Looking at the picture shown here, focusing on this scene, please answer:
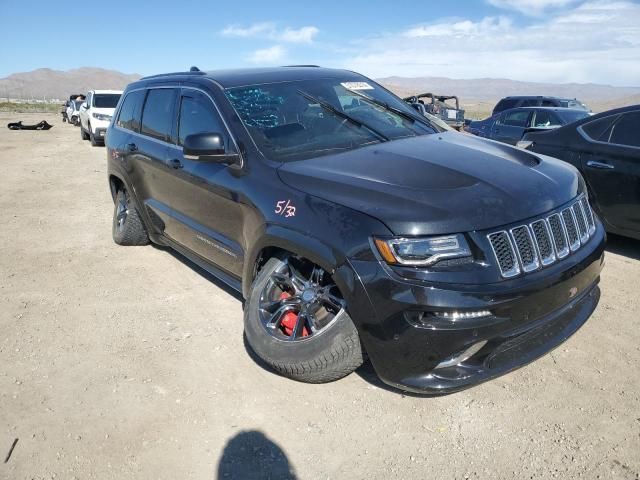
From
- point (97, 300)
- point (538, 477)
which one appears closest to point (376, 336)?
point (538, 477)

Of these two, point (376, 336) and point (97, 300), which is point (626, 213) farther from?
point (97, 300)

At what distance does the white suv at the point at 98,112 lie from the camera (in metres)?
17.5

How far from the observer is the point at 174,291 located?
184 inches

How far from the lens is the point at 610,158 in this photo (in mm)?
5227

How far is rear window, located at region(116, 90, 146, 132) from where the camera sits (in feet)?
16.9

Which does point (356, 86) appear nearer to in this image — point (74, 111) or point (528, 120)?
point (528, 120)

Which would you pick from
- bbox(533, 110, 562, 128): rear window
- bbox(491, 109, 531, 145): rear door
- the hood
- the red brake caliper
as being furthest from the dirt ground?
bbox(533, 110, 562, 128): rear window

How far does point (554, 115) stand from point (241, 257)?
1034 cm

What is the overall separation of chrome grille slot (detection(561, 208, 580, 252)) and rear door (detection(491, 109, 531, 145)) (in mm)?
9093

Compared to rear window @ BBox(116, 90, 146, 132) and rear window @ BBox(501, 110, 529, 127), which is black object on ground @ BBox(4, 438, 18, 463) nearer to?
rear window @ BBox(116, 90, 146, 132)

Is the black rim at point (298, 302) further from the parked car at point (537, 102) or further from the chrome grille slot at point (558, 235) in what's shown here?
the parked car at point (537, 102)

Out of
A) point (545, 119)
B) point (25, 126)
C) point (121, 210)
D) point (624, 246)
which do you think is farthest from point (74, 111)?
point (624, 246)

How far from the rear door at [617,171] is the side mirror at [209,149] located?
12.4 ft

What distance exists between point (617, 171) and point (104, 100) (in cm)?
1722
